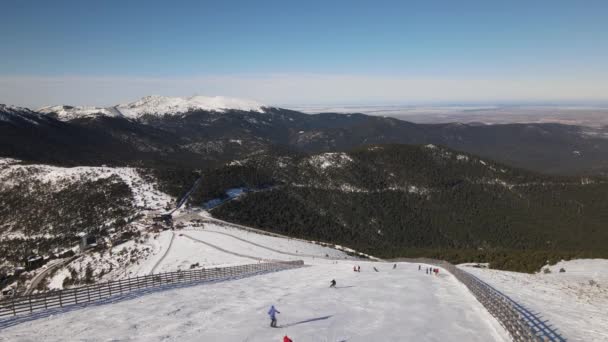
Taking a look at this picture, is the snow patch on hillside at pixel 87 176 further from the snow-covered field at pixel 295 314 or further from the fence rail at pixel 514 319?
the fence rail at pixel 514 319

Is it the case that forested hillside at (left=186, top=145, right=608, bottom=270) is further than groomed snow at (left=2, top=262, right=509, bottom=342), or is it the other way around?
forested hillside at (left=186, top=145, right=608, bottom=270)

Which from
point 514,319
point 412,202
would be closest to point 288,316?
point 514,319

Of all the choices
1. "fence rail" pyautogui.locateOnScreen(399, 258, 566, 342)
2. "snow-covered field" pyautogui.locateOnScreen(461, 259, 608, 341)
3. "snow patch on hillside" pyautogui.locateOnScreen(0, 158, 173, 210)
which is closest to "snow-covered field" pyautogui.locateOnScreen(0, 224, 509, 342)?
"fence rail" pyautogui.locateOnScreen(399, 258, 566, 342)

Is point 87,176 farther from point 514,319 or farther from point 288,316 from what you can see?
point 514,319

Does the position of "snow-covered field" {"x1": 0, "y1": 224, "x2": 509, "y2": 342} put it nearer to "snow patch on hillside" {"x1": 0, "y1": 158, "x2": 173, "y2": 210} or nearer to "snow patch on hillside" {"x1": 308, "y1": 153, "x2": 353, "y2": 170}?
"snow patch on hillside" {"x1": 0, "y1": 158, "x2": 173, "y2": 210}

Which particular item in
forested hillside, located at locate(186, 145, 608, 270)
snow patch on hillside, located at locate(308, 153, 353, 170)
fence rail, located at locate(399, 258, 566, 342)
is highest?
fence rail, located at locate(399, 258, 566, 342)

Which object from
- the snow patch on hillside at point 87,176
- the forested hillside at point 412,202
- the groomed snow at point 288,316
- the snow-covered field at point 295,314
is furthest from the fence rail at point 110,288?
the snow patch on hillside at point 87,176

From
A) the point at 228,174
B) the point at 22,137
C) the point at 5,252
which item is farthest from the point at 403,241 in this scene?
the point at 22,137
